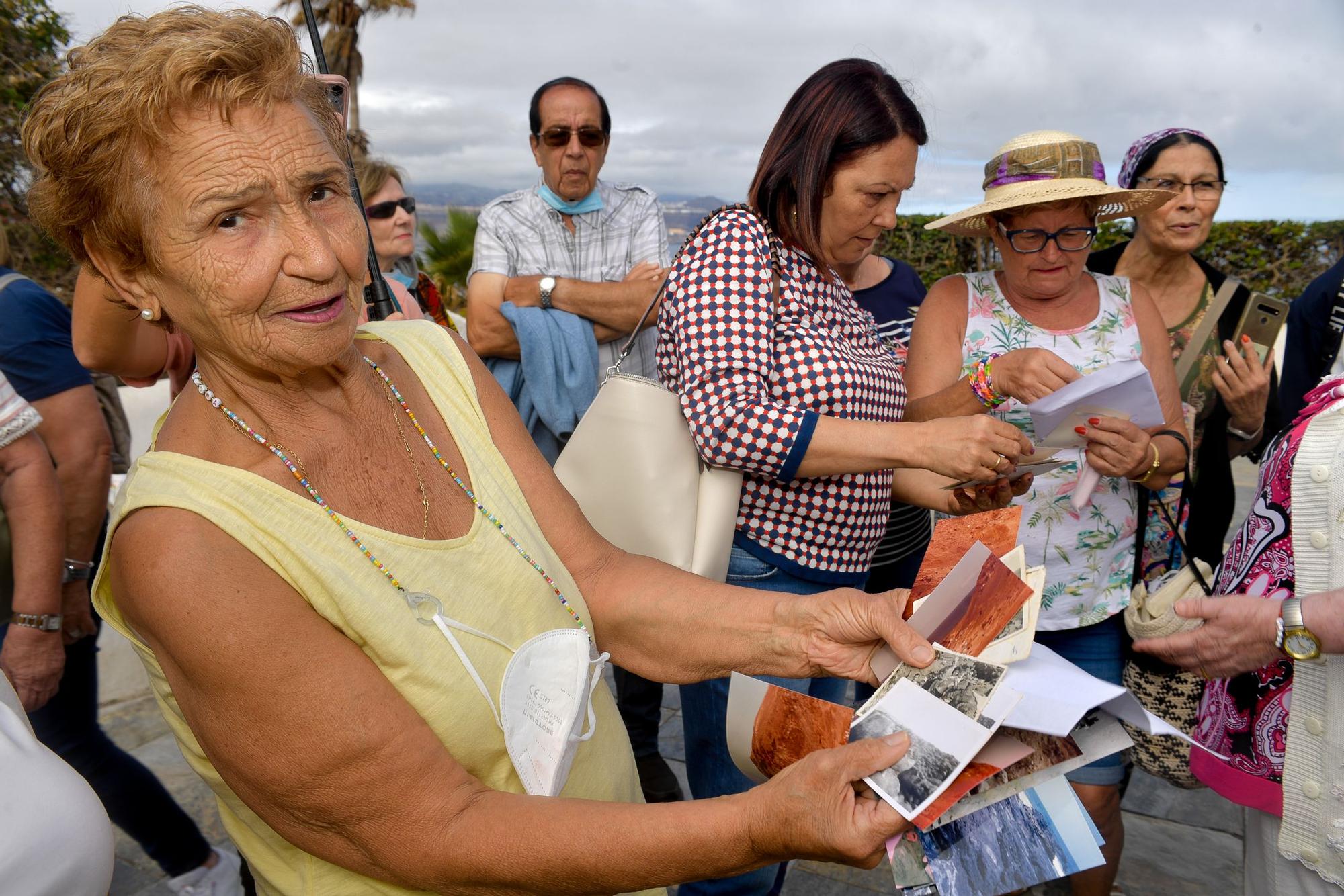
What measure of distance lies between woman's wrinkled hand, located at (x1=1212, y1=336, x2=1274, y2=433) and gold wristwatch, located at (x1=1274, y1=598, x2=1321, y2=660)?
1.69 meters

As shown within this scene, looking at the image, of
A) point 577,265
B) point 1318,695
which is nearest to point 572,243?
point 577,265

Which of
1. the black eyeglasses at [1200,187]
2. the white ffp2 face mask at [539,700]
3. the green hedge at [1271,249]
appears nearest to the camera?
the white ffp2 face mask at [539,700]

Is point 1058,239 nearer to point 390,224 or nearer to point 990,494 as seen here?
point 990,494

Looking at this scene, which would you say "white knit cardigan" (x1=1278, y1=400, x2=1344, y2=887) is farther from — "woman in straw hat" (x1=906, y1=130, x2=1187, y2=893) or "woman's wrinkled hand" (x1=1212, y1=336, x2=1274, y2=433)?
"woman's wrinkled hand" (x1=1212, y1=336, x2=1274, y2=433)

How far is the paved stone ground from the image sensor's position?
3127mm

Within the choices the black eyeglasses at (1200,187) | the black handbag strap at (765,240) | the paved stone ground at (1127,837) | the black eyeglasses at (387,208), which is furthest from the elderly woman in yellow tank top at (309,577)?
the black eyeglasses at (387,208)

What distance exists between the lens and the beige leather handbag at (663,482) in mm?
2297

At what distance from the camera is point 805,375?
7.59ft

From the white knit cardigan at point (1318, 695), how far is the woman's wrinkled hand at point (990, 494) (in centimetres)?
69

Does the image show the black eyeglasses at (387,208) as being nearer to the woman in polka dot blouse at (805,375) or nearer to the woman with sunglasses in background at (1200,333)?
the woman in polka dot blouse at (805,375)

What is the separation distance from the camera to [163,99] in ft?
4.13

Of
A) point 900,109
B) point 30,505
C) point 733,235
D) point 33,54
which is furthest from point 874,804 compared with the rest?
point 33,54

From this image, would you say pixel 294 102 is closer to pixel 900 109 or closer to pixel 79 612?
pixel 900 109

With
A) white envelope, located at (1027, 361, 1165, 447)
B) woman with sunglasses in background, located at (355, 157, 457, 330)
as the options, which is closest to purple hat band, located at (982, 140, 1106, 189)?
white envelope, located at (1027, 361, 1165, 447)
